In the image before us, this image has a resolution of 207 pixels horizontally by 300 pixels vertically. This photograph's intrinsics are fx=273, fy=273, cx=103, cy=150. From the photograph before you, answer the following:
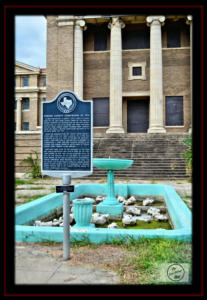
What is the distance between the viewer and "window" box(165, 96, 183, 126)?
969 inches

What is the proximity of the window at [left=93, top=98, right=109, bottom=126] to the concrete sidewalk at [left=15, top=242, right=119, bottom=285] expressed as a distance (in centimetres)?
2243

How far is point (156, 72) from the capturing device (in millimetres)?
23344

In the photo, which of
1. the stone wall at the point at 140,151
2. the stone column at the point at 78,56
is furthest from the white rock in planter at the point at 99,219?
the stone column at the point at 78,56

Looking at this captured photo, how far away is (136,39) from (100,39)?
3.40 meters

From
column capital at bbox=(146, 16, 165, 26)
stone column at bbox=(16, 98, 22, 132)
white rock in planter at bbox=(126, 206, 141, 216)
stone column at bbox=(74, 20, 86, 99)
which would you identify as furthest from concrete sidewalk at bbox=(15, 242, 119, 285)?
stone column at bbox=(16, 98, 22, 132)

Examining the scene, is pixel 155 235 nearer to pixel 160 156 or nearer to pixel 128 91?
pixel 160 156

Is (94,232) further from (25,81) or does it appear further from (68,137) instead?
(25,81)

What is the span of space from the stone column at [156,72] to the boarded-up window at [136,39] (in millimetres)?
1842

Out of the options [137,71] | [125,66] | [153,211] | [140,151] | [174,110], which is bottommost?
[153,211]

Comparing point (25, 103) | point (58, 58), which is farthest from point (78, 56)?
point (25, 103)

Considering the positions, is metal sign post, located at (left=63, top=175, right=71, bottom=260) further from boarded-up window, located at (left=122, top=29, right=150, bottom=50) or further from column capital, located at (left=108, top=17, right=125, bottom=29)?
boarded-up window, located at (left=122, top=29, right=150, bottom=50)

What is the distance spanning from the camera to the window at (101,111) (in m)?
25.5
